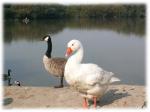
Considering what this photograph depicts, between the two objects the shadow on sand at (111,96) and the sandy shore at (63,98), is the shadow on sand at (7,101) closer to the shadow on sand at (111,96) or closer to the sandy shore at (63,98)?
the sandy shore at (63,98)

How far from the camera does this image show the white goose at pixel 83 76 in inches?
240

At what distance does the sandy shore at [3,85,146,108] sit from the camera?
681 centimetres

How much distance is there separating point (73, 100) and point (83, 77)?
1066mm

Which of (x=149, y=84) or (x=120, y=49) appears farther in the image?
(x=120, y=49)

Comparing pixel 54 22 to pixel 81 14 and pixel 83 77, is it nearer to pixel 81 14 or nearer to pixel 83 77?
pixel 81 14

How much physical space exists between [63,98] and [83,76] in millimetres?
1262

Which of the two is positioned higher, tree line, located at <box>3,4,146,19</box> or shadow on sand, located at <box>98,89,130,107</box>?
tree line, located at <box>3,4,146,19</box>

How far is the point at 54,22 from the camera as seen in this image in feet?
103

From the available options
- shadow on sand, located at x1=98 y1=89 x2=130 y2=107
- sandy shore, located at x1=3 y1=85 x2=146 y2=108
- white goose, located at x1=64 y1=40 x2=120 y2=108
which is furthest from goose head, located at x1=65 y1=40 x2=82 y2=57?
shadow on sand, located at x1=98 y1=89 x2=130 y2=107

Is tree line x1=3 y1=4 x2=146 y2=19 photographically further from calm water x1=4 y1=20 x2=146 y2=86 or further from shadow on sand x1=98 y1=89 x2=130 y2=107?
shadow on sand x1=98 y1=89 x2=130 y2=107

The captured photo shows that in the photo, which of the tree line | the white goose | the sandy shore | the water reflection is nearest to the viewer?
the white goose

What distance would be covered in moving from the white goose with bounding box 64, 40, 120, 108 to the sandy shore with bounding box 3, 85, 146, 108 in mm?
531

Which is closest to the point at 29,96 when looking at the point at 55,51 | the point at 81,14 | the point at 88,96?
the point at 88,96

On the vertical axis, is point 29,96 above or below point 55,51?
below
